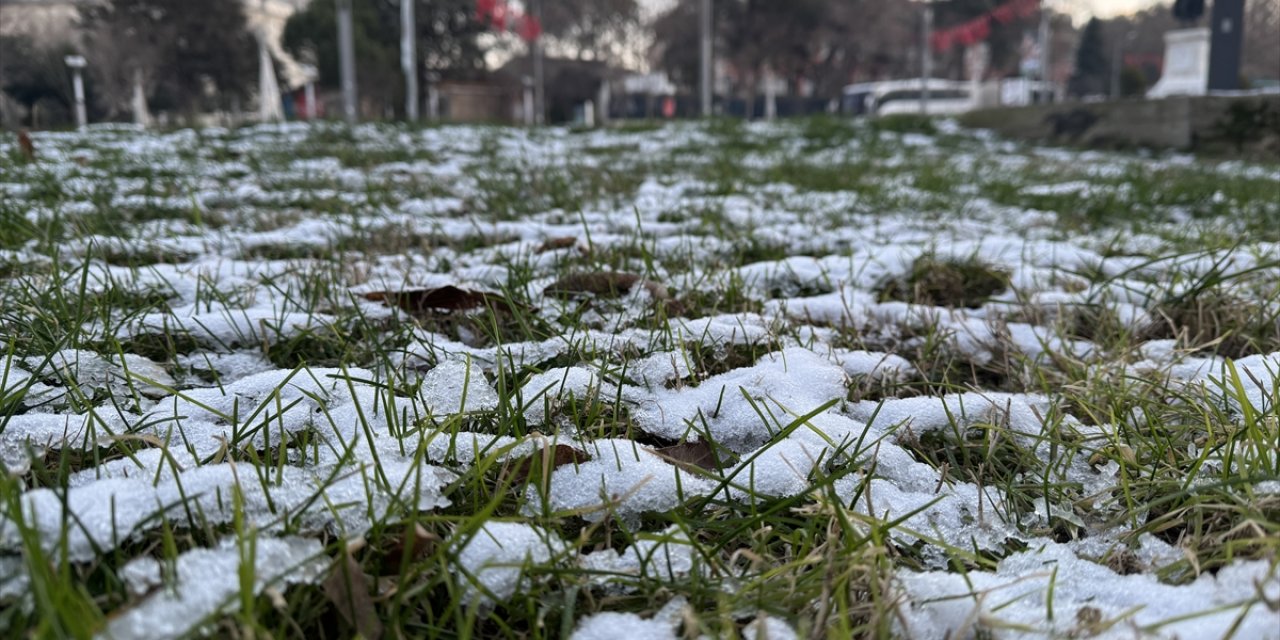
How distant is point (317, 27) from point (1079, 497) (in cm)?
2840

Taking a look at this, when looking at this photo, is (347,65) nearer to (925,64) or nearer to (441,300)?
(441,300)

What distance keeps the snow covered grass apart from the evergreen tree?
50.8 m

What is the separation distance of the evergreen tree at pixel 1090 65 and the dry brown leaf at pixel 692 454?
5240cm

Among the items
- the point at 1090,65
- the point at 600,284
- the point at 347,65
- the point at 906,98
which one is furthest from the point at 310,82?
the point at 1090,65

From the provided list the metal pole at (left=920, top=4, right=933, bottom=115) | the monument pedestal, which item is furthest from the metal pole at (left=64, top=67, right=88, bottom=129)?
the monument pedestal

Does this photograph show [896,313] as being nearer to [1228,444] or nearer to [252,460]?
[1228,444]

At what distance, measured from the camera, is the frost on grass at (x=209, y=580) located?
0.59m

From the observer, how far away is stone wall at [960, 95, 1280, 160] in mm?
6660

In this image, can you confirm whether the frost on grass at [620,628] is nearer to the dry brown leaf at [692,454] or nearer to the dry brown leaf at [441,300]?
the dry brown leaf at [692,454]

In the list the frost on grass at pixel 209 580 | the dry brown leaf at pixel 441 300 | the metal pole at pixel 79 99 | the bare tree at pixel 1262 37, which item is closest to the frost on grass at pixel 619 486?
the frost on grass at pixel 209 580

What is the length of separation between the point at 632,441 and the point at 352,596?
441 mm

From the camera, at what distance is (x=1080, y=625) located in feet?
2.30

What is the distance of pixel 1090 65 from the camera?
44938 millimetres

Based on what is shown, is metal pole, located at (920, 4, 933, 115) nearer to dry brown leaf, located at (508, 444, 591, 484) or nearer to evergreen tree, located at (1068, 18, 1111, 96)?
dry brown leaf, located at (508, 444, 591, 484)
